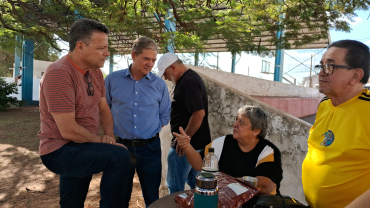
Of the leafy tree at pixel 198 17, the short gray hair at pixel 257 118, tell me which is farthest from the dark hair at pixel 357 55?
the leafy tree at pixel 198 17

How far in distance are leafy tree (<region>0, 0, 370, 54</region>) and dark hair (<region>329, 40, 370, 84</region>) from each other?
181 inches

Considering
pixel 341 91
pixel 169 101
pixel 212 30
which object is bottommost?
pixel 169 101

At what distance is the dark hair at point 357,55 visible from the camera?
1585mm

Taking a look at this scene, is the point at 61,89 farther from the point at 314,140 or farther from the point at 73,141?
the point at 314,140

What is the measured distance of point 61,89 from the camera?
5.41 ft

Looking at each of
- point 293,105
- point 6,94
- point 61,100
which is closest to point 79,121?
point 61,100

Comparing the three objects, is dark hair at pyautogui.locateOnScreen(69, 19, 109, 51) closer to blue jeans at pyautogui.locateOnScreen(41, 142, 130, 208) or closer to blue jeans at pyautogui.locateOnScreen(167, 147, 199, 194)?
blue jeans at pyautogui.locateOnScreen(41, 142, 130, 208)

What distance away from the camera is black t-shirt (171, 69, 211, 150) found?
103 inches

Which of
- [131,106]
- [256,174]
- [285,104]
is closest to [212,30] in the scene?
[285,104]

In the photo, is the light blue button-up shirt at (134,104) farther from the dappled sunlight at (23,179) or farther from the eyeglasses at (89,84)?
the dappled sunlight at (23,179)

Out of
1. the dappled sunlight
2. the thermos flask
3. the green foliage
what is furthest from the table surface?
the green foliage

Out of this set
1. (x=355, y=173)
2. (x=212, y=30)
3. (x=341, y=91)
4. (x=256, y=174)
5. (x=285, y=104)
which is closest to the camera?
(x=355, y=173)

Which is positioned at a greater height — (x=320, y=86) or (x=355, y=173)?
(x=320, y=86)

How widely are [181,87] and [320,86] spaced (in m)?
1.29
